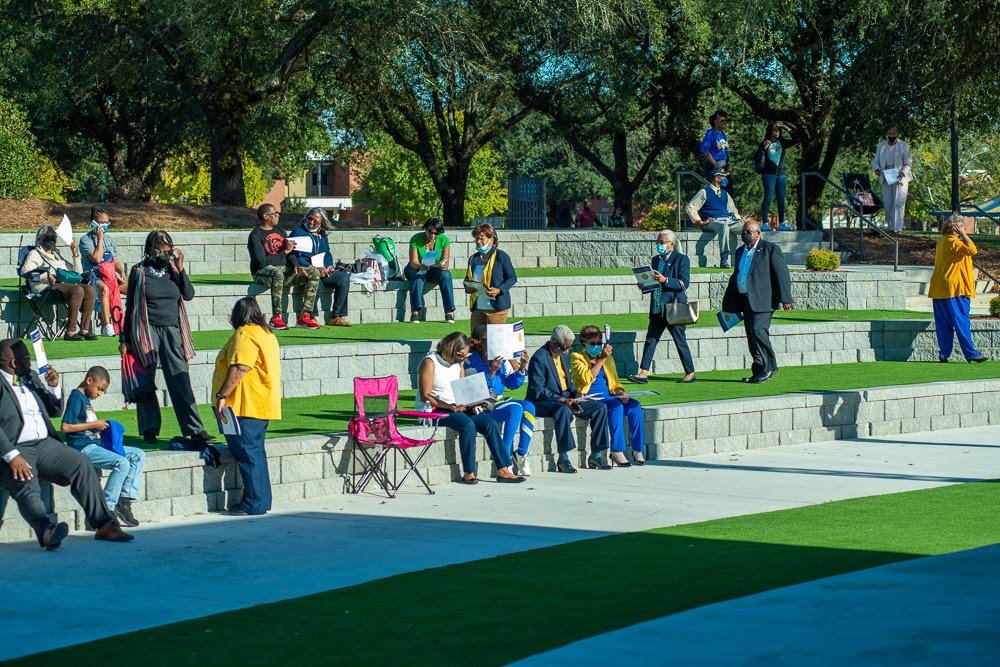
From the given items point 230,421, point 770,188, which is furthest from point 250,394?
point 770,188

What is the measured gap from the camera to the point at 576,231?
2756 centimetres

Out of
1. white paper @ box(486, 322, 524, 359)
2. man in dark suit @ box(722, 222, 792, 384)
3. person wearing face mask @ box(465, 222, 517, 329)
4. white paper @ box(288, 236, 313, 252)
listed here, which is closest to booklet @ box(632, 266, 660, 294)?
man in dark suit @ box(722, 222, 792, 384)

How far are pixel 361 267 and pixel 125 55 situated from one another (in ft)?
38.4

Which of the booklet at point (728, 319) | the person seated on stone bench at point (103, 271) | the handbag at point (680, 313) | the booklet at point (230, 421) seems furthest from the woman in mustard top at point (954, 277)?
the booklet at point (230, 421)

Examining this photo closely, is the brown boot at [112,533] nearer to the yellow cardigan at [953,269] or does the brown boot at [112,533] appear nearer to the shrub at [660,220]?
the yellow cardigan at [953,269]

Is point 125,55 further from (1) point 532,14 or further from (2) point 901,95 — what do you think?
(2) point 901,95

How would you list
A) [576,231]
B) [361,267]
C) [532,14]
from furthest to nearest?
[532,14], [576,231], [361,267]

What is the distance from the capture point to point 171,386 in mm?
12406

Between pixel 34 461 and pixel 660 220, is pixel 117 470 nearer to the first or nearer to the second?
pixel 34 461

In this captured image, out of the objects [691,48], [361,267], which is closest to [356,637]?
[361,267]

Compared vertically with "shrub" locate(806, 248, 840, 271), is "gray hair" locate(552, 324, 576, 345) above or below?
below

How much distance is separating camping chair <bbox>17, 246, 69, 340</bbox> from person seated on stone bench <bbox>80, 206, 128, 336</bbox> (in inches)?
18.0

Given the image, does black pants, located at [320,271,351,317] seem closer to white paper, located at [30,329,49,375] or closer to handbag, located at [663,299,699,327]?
handbag, located at [663,299,699,327]

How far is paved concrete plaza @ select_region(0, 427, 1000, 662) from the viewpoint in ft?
27.9
